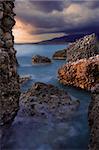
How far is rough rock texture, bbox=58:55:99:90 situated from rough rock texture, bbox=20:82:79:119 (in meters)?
6.55

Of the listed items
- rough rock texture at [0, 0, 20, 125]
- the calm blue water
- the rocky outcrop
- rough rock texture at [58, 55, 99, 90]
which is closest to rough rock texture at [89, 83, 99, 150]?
the calm blue water

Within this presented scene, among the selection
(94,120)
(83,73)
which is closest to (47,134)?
(94,120)

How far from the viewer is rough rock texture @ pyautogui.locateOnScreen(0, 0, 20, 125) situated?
16.3 meters

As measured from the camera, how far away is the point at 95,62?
32.2 m

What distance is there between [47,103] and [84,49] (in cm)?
1801

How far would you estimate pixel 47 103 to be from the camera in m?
23.5

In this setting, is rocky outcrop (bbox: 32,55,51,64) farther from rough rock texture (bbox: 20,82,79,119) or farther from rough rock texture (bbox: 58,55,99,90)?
rough rock texture (bbox: 20,82,79,119)

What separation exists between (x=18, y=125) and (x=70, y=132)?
3140 millimetres

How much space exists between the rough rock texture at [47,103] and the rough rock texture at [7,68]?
4948mm

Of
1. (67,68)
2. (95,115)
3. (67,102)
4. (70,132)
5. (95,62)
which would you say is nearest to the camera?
(95,115)

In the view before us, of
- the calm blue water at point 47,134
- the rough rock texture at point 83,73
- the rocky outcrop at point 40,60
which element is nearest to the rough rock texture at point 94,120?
the calm blue water at point 47,134

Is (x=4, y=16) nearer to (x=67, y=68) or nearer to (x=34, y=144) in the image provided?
(x=34, y=144)

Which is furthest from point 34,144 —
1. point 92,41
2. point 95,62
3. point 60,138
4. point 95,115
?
point 92,41

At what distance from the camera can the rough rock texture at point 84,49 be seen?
39625mm
